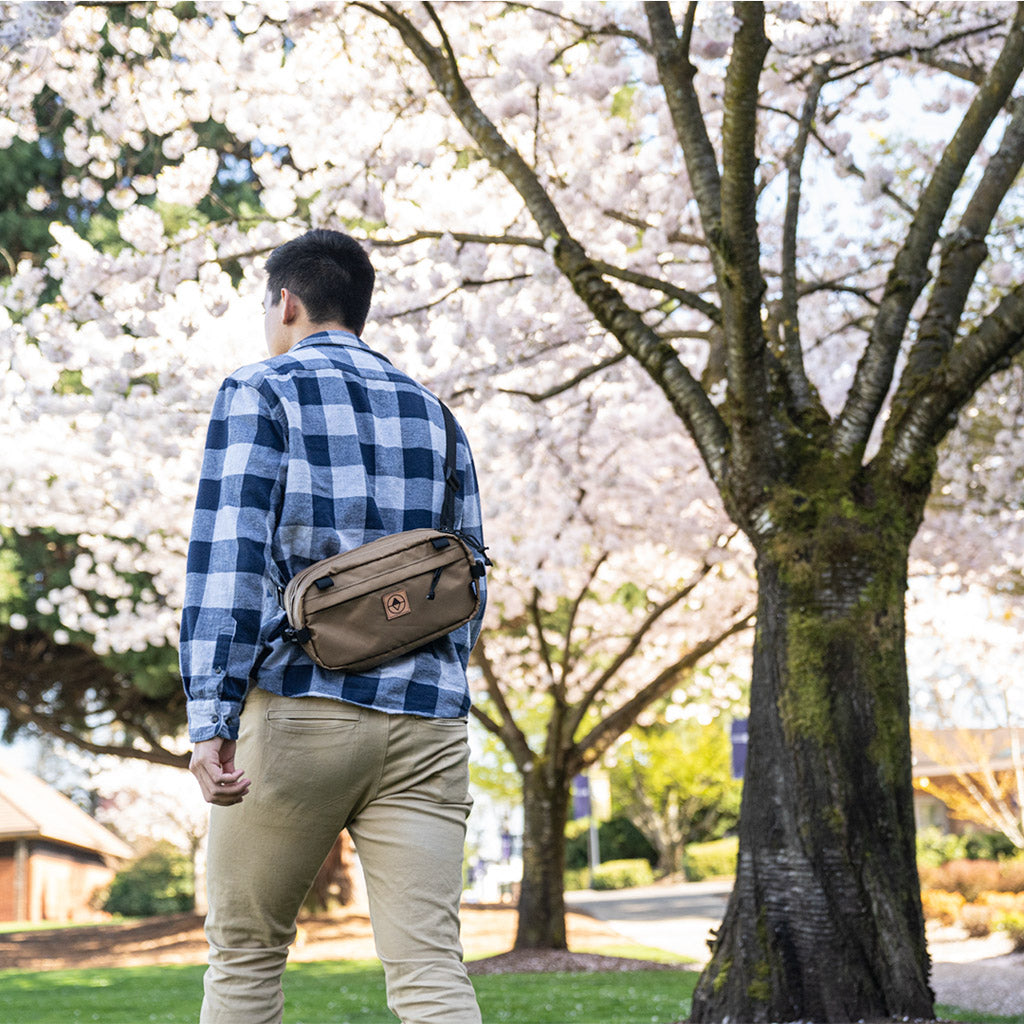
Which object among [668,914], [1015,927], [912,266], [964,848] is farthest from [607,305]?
[964,848]

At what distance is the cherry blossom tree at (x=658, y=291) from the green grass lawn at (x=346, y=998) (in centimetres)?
233

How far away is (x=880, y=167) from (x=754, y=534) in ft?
10.9

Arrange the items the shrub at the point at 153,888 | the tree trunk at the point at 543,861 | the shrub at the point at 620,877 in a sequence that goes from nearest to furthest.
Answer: the tree trunk at the point at 543,861 → the shrub at the point at 153,888 → the shrub at the point at 620,877

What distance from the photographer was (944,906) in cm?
1593

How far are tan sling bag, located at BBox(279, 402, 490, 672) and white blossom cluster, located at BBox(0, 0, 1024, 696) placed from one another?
3.60 meters

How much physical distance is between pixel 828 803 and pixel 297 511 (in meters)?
2.86

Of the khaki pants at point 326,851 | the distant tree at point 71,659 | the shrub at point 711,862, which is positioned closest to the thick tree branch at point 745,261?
the khaki pants at point 326,851

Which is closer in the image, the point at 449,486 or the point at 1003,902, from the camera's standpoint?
the point at 449,486

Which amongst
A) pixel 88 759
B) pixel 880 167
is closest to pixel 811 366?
pixel 880 167

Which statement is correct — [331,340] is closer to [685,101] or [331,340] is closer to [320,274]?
[320,274]

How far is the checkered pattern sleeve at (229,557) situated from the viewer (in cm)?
198

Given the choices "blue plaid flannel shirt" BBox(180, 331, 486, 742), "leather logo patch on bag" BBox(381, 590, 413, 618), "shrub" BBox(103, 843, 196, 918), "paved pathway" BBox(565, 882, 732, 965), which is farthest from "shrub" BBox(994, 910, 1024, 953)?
"shrub" BBox(103, 843, 196, 918)

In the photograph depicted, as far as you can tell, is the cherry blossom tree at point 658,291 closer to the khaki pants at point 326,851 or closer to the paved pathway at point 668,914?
the khaki pants at point 326,851

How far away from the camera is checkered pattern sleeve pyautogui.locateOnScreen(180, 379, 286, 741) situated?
6.50ft
